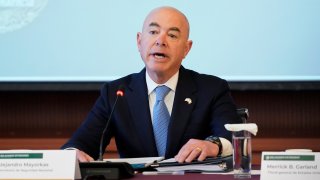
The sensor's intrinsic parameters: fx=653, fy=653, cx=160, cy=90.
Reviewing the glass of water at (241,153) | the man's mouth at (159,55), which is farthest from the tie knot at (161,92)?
the glass of water at (241,153)

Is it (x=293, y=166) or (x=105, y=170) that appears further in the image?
(x=105, y=170)

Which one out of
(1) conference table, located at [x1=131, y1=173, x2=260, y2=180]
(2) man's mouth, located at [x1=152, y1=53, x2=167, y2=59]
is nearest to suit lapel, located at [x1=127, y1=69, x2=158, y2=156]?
(2) man's mouth, located at [x1=152, y1=53, x2=167, y2=59]

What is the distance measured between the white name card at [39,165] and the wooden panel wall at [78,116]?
2406mm

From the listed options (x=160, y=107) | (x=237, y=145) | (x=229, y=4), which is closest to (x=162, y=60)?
(x=160, y=107)

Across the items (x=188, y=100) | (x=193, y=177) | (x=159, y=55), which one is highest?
(x=159, y=55)

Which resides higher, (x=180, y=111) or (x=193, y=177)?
(x=180, y=111)

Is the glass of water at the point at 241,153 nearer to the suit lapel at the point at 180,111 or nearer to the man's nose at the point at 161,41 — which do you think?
the suit lapel at the point at 180,111

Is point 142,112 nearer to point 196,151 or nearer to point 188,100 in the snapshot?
point 188,100

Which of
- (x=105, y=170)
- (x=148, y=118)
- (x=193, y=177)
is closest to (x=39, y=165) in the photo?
(x=105, y=170)

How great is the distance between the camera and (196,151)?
8.19 feet

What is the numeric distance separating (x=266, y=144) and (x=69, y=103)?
4.44ft

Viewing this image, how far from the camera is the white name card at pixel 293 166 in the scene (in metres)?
1.85

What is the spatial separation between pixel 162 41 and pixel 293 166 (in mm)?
1298

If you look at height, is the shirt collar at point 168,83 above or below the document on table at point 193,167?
above
